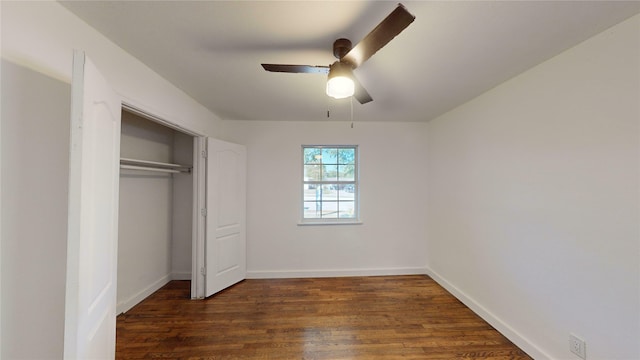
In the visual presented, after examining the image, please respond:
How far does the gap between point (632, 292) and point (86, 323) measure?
2817 mm

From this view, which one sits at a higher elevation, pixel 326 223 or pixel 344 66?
pixel 344 66

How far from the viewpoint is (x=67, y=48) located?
1334mm

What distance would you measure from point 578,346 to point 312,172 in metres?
3.07

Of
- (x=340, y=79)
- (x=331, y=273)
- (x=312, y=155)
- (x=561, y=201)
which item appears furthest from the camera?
(x=312, y=155)

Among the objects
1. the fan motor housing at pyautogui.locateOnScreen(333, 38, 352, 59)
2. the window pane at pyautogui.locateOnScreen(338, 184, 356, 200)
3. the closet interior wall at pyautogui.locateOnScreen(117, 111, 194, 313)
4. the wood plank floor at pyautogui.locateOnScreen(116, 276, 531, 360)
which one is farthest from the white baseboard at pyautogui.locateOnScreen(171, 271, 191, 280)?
the fan motor housing at pyautogui.locateOnScreen(333, 38, 352, 59)

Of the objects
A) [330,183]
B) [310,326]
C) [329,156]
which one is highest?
[329,156]

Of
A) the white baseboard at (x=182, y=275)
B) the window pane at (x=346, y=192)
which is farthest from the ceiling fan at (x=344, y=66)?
the white baseboard at (x=182, y=275)

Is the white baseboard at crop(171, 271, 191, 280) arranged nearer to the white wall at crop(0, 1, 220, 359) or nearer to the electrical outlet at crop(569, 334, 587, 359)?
the white wall at crop(0, 1, 220, 359)

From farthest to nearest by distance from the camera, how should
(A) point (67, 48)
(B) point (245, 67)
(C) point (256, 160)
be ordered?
(C) point (256, 160) < (B) point (245, 67) < (A) point (67, 48)

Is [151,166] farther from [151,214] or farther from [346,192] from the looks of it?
[346,192]

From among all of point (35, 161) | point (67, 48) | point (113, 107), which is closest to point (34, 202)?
point (35, 161)

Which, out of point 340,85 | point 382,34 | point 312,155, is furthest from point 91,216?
point 312,155

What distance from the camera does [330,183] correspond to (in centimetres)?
377

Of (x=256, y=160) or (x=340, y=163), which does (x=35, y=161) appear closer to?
(x=256, y=160)
